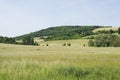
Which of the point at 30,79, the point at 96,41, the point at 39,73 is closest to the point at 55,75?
the point at 39,73

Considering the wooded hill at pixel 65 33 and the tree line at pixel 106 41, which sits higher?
the wooded hill at pixel 65 33

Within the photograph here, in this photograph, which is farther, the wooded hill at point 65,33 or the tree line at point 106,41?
the wooded hill at point 65,33

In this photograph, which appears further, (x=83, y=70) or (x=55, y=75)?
(x=83, y=70)

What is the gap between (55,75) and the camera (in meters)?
11.0

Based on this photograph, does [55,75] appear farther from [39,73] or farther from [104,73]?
[104,73]

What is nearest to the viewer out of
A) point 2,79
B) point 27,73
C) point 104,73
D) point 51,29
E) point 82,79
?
point 2,79

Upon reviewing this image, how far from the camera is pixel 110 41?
89.6 meters

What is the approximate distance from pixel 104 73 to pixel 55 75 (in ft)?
8.16

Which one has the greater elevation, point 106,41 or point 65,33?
point 65,33

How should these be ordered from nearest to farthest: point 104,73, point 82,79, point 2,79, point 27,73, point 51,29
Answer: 1. point 2,79
2. point 27,73
3. point 82,79
4. point 104,73
5. point 51,29

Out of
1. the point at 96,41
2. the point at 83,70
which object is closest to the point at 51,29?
the point at 96,41

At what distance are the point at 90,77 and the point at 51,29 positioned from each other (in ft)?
542

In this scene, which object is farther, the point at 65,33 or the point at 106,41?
the point at 65,33

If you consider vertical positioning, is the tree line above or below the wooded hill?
below
